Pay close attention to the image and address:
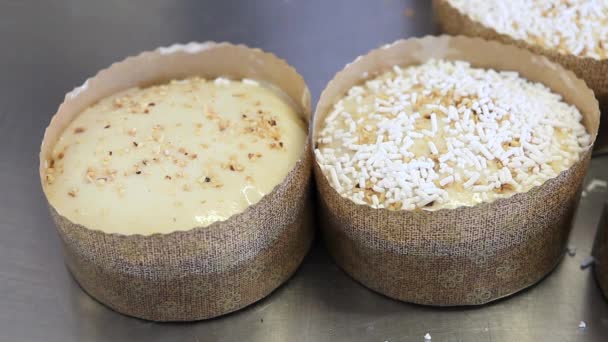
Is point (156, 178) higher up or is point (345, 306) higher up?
point (156, 178)

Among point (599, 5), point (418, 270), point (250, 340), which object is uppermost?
point (599, 5)

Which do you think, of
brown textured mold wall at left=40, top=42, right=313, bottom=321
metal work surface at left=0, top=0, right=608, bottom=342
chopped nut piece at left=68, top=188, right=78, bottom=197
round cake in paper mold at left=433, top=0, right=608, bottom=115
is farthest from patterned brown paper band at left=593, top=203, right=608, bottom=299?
chopped nut piece at left=68, top=188, right=78, bottom=197

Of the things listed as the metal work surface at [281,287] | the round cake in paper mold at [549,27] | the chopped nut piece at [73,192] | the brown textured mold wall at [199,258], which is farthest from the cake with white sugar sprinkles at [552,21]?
the chopped nut piece at [73,192]

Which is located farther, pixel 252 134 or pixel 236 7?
pixel 236 7

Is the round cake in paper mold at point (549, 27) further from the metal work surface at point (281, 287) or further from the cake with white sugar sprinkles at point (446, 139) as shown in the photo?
the metal work surface at point (281, 287)

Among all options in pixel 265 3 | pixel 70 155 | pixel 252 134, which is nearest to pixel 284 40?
pixel 265 3

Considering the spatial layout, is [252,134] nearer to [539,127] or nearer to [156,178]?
[156,178]

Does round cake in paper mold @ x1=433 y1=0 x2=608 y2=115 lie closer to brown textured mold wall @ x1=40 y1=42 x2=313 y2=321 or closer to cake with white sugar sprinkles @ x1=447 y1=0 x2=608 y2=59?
cake with white sugar sprinkles @ x1=447 y1=0 x2=608 y2=59
